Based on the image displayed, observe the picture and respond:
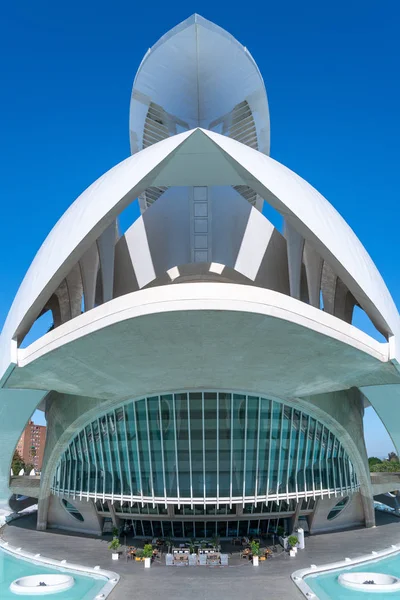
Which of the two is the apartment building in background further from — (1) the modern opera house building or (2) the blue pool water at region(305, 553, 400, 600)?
(2) the blue pool water at region(305, 553, 400, 600)

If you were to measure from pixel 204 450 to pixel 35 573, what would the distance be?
878 cm

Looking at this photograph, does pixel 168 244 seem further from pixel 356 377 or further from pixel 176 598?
pixel 176 598

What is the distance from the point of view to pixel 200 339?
1642 centimetres

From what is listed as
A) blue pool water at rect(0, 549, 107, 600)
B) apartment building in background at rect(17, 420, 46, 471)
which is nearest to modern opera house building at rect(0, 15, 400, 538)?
blue pool water at rect(0, 549, 107, 600)

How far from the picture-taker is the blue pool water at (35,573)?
722 inches

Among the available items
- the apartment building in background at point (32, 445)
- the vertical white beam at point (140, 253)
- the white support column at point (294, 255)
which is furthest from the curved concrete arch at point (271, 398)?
the apartment building in background at point (32, 445)

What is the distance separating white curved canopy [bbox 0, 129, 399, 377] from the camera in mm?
17359

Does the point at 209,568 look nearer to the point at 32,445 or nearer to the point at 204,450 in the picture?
the point at 204,450

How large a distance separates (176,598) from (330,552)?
392 inches

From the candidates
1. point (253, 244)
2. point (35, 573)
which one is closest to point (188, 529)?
point (35, 573)

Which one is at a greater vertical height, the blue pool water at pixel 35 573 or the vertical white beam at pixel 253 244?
the vertical white beam at pixel 253 244

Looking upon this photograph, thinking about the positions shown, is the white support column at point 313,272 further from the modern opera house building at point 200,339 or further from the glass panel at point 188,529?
the glass panel at point 188,529

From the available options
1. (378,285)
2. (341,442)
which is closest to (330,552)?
(341,442)

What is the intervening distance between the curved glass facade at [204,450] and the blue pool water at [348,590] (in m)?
4.69
